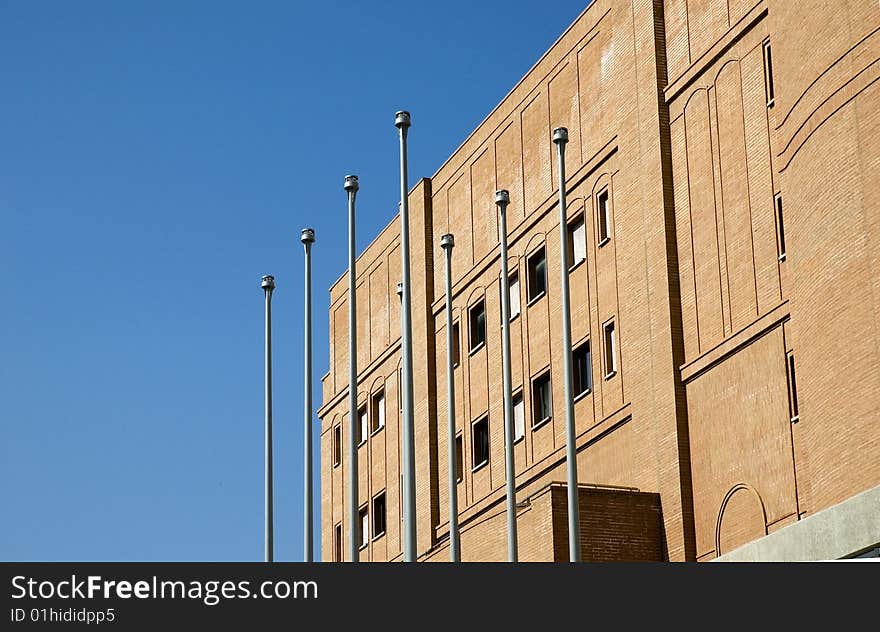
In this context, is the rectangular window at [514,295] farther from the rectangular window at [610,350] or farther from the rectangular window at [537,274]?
the rectangular window at [610,350]

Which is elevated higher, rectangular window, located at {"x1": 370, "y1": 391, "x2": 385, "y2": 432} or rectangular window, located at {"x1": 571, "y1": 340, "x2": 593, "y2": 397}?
rectangular window, located at {"x1": 370, "y1": 391, "x2": 385, "y2": 432}

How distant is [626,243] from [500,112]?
8.20 meters

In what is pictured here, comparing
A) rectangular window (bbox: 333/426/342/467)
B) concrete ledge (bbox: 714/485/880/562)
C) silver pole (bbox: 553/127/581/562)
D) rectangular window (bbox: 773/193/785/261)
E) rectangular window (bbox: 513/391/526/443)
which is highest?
rectangular window (bbox: 333/426/342/467)

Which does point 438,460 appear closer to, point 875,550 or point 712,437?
point 712,437

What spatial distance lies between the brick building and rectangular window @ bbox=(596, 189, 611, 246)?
0.05 meters

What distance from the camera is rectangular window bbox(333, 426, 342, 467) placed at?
5272 centimetres

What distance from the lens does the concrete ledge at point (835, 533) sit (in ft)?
74.5

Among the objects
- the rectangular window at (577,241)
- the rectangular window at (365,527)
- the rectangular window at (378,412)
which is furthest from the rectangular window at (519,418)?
the rectangular window at (365,527)

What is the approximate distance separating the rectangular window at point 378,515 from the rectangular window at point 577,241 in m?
11.9

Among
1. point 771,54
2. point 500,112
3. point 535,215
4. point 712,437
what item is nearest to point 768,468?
point 712,437

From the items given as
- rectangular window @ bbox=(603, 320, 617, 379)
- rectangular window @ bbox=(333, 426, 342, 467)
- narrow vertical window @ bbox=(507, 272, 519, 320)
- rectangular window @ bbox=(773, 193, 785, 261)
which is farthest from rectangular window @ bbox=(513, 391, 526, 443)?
rectangular window @ bbox=(333, 426, 342, 467)

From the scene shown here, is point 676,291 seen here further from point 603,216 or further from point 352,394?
point 352,394

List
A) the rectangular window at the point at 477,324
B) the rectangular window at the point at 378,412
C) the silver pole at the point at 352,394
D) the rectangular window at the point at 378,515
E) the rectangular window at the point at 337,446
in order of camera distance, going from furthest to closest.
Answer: the rectangular window at the point at 337,446, the rectangular window at the point at 378,412, the rectangular window at the point at 378,515, the rectangular window at the point at 477,324, the silver pole at the point at 352,394

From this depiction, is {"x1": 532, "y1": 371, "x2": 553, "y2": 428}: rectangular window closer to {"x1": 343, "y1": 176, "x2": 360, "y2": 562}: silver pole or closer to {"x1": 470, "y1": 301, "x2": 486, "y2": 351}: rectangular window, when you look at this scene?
{"x1": 470, "y1": 301, "x2": 486, "y2": 351}: rectangular window
